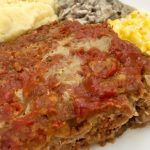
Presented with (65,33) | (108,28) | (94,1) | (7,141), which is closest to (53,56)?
(65,33)

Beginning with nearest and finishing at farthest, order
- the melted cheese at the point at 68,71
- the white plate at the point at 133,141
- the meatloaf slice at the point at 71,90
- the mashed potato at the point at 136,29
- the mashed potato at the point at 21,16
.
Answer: the meatloaf slice at the point at 71,90
the melted cheese at the point at 68,71
the white plate at the point at 133,141
the mashed potato at the point at 136,29
the mashed potato at the point at 21,16

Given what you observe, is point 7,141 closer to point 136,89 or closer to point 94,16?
point 136,89

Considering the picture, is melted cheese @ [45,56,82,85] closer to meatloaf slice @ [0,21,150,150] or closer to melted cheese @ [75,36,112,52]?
meatloaf slice @ [0,21,150,150]

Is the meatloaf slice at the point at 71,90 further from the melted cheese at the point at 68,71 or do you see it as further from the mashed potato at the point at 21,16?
the mashed potato at the point at 21,16

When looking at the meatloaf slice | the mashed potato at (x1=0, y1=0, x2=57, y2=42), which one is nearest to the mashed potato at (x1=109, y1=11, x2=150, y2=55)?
the meatloaf slice

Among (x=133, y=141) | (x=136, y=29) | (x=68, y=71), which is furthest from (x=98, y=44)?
(x=133, y=141)

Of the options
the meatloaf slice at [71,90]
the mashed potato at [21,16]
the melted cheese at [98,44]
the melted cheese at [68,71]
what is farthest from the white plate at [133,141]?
the mashed potato at [21,16]
